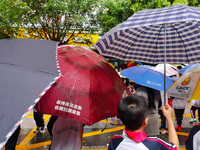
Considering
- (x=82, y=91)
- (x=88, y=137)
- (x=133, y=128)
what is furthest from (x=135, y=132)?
(x=88, y=137)

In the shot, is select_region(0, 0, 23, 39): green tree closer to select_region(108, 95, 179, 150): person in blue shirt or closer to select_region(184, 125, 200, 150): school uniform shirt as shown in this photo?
select_region(108, 95, 179, 150): person in blue shirt

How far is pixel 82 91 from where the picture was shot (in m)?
1.84

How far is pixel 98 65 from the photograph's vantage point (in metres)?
2.09

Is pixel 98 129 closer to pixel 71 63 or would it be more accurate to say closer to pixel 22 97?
pixel 71 63

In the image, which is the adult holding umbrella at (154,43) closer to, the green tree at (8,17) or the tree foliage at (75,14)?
the green tree at (8,17)

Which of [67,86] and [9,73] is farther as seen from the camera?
[67,86]

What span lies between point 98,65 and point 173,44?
5.47 feet

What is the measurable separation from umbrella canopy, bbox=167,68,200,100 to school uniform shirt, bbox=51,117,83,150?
3.97 ft

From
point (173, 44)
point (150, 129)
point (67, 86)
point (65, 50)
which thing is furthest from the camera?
point (150, 129)

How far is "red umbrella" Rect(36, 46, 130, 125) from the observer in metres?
1.75

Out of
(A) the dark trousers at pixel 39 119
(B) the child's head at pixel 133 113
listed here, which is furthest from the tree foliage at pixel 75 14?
(B) the child's head at pixel 133 113

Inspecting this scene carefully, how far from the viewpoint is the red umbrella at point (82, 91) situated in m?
1.75

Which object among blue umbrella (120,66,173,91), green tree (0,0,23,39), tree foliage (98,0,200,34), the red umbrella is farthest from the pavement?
tree foliage (98,0,200,34)

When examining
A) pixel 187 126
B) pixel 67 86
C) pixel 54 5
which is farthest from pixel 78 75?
pixel 54 5
